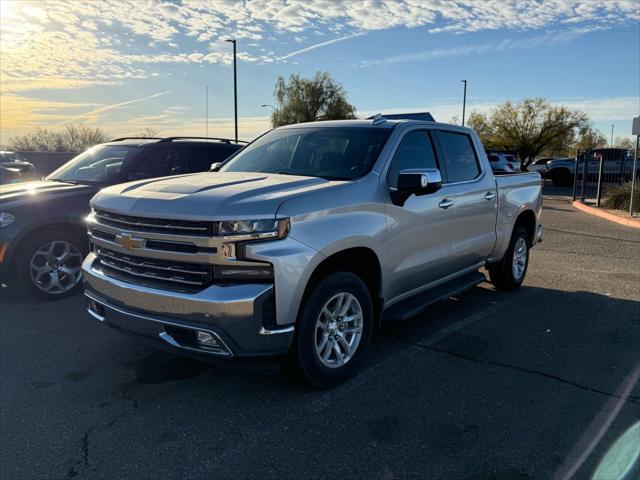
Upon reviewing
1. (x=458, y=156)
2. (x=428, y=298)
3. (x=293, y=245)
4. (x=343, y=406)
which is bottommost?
(x=343, y=406)

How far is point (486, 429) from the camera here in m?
3.37

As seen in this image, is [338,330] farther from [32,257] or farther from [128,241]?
[32,257]

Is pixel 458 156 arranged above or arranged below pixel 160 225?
above

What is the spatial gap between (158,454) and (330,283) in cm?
147

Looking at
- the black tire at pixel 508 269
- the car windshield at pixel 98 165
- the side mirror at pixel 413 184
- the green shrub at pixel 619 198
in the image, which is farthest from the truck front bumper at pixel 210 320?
the green shrub at pixel 619 198

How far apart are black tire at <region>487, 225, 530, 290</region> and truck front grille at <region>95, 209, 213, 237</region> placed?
4.07m

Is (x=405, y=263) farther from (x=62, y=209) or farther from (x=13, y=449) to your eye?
(x=62, y=209)

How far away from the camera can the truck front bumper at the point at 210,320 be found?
320 cm

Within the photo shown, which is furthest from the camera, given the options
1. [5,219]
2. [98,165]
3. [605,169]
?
[605,169]

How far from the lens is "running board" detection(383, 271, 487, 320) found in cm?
441

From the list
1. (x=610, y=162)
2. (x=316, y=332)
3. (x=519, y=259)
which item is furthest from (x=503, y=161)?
→ (x=316, y=332)

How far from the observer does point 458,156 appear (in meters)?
5.47

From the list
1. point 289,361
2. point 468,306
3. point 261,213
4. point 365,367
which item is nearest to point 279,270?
point 261,213

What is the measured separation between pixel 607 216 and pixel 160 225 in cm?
1390
